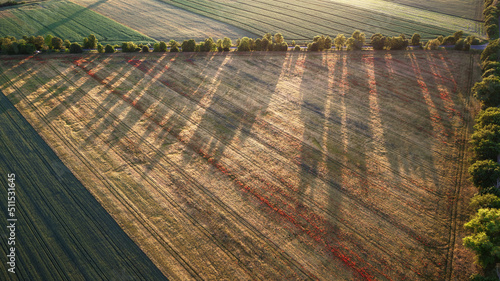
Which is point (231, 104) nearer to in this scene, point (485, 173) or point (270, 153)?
point (270, 153)

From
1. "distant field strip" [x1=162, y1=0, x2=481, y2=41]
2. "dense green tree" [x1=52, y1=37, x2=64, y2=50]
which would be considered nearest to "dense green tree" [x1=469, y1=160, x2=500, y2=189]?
"distant field strip" [x1=162, y1=0, x2=481, y2=41]

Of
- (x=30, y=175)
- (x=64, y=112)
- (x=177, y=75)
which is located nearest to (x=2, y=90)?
(x=64, y=112)

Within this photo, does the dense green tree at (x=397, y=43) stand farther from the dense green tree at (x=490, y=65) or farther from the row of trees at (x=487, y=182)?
the row of trees at (x=487, y=182)

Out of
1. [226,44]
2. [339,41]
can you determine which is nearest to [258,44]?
[226,44]

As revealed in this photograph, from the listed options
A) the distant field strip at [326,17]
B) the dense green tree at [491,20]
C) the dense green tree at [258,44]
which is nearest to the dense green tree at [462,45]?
the distant field strip at [326,17]

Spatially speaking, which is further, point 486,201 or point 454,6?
point 454,6

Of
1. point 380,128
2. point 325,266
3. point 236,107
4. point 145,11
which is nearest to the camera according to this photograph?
point 325,266

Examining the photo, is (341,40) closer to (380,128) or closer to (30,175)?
(380,128)
